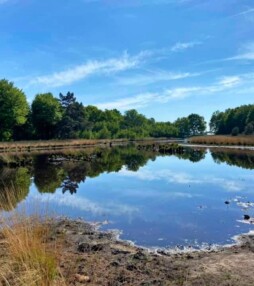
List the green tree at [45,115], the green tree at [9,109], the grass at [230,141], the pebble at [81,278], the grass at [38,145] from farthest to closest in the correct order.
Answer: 1. the green tree at [45,115]
2. the green tree at [9,109]
3. the grass at [230,141]
4. the grass at [38,145]
5. the pebble at [81,278]

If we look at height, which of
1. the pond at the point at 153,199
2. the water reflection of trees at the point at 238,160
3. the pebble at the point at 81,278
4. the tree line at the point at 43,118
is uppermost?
the tree line at the point at 43,118

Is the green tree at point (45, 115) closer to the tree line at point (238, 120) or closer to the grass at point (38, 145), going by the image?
the grass at point (38, 145)

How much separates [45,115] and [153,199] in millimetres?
63052

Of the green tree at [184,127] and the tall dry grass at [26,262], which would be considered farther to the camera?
the green tree at [184,127]

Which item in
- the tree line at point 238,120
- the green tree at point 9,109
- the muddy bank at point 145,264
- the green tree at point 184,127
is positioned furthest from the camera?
the green tree at point 184,127

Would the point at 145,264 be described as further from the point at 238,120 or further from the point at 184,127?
the point at 184,127

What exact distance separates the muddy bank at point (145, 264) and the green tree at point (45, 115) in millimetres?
69188

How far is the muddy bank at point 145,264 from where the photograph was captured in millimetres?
7000

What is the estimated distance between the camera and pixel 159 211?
48.2 ft

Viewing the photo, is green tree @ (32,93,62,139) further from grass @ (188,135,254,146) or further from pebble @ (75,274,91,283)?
pebble @ (75,274,91,283)

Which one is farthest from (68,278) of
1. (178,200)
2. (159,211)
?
(178,200)

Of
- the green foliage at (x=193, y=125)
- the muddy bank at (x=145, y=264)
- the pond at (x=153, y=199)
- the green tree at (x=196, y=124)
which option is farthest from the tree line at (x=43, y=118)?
the green tree at (x=196, y=124)

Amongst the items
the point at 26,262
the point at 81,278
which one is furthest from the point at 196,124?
the point at 26,262

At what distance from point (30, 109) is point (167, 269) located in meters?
75.5
